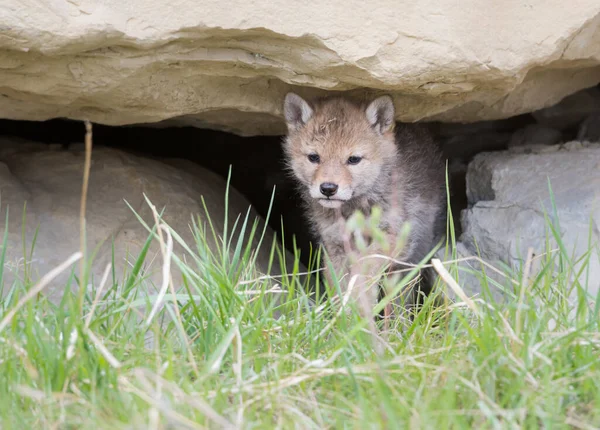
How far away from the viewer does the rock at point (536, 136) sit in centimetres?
495

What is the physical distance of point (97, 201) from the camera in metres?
4.14

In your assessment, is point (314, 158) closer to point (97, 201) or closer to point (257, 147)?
point (97, 201)

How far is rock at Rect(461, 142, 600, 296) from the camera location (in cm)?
366

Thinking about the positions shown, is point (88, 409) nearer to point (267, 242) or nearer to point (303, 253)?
point (267, 242)

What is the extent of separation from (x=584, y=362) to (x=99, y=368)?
4.45 feet

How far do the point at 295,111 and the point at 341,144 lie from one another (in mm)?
339

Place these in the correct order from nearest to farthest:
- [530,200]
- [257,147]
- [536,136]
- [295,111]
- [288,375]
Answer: [288,375] < [530,200] < [295,111] < [536,136] < [257,147]

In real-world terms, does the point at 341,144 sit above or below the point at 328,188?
above

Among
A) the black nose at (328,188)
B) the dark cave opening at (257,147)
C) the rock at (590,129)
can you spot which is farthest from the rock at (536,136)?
the black nose at (328,188)

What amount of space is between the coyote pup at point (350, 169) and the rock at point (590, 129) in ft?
3.83

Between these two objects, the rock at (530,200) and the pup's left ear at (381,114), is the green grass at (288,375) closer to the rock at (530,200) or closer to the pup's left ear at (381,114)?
the rock at (530,200)

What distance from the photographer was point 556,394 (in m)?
1.87

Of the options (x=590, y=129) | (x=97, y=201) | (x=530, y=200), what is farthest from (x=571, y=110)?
(x=97, y=201)

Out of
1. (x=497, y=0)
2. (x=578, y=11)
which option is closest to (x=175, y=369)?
(x=497, y=0)
